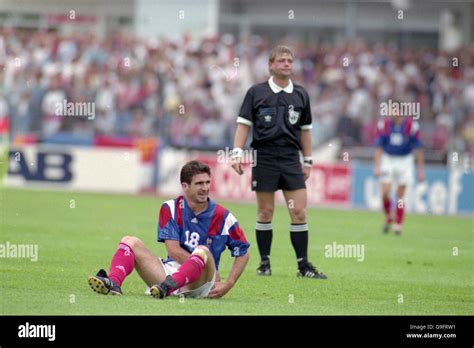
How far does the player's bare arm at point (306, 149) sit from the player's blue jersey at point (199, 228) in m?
2.91

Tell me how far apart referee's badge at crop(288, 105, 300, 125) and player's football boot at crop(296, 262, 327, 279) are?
1689mm

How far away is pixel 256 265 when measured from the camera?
49.2ft

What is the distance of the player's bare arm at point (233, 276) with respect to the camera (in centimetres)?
1084

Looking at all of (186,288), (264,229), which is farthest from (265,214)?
(186,288)

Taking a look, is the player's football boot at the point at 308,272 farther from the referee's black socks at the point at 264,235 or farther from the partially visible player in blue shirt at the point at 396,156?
the partially visible player in blue shirt at the point at 396,156

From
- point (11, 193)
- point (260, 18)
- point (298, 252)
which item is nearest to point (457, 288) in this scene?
point (298, 252)

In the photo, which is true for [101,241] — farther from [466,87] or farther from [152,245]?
[466,87]

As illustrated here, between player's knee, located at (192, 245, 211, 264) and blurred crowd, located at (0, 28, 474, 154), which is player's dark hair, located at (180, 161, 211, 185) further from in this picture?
blurred crowd, located at (0, 28, 474, 154)

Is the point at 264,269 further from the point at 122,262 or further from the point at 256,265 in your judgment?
the point at 122,262

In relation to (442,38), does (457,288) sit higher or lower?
lower

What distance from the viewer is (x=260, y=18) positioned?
32.7m

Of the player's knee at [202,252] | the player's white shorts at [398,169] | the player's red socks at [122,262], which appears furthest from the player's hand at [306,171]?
the player's white shorts at [398,169]

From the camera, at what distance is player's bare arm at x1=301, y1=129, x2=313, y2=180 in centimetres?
1372
